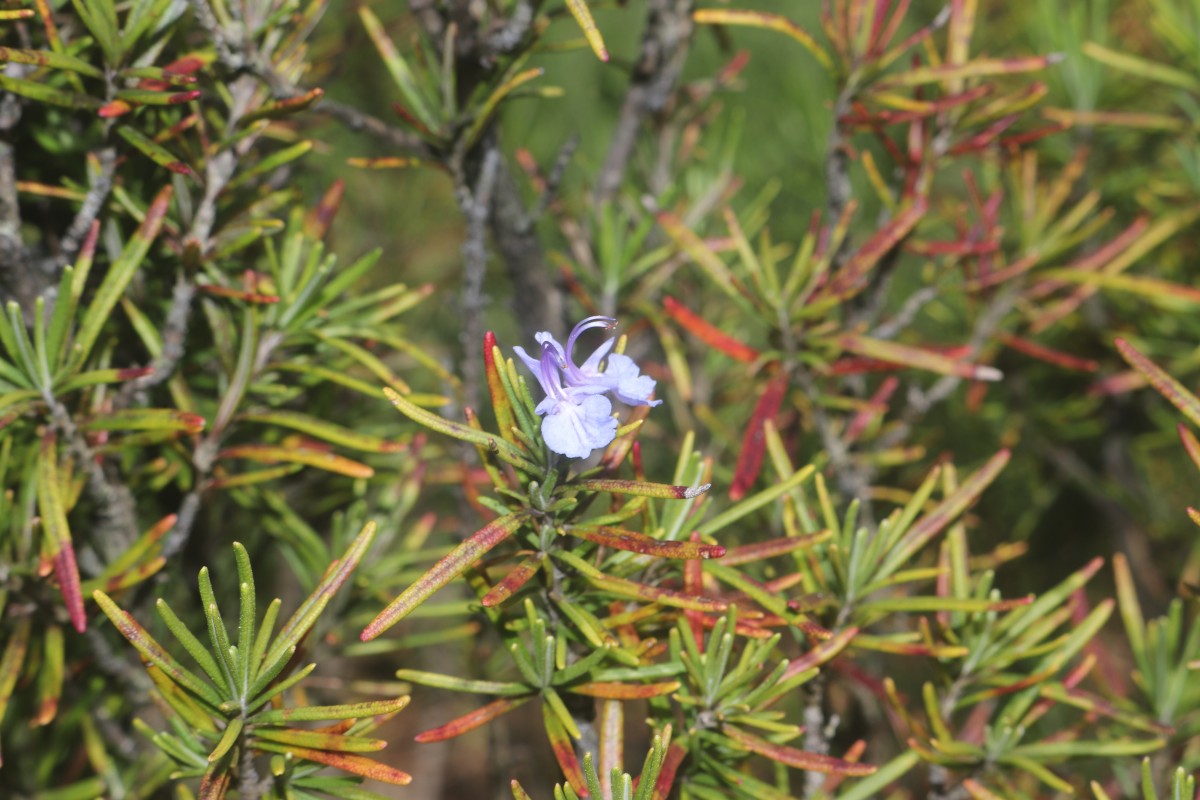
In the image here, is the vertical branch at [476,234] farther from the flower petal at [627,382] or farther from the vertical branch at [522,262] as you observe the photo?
the flower petal at [627,382]

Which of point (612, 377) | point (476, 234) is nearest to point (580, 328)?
point (612, 377)

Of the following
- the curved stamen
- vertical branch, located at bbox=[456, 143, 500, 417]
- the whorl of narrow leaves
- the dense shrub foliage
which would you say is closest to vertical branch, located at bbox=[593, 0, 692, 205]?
the dense shrub foliage

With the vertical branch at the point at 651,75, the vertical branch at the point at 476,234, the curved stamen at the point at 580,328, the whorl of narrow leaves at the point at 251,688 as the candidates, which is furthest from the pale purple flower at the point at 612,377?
the vertical branch at the point at 651,75

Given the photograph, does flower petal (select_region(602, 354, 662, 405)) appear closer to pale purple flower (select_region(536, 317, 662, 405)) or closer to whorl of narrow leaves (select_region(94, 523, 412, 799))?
pale purple flower (select_region(536, 317, 662, 405))

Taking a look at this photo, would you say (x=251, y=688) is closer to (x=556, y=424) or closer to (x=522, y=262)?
(x=556, y=424)

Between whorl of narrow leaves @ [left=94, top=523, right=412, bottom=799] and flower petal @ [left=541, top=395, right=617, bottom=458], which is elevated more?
flower petal @ [left=541, top=395, right=617, bottom=458]

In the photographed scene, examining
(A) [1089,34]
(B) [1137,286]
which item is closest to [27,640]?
(B) [1137,286]

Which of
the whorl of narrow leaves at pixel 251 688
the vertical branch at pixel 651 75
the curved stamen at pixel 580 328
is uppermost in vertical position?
the vertical branch at pixel 651 75

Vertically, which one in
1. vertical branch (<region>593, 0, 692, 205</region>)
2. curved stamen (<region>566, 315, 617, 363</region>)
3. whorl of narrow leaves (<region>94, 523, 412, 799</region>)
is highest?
vertical branch (<region>593, 0, 692, 205</region>)
